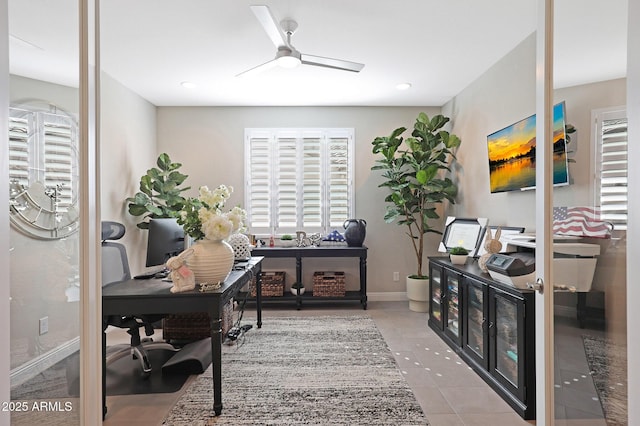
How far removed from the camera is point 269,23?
2.22m

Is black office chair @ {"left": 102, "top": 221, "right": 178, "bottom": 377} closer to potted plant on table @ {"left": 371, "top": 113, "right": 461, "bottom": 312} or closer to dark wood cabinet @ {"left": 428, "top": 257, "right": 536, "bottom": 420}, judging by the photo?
dark wood cabinet @ {"left": 428, "top": 257, "right": 536, "bottom": 420}

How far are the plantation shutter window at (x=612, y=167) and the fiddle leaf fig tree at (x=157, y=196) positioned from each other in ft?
12.2

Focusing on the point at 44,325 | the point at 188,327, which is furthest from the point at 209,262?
the point at 188,327

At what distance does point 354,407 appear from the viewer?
6.94 feet

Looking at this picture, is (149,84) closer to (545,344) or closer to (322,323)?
(322,323)

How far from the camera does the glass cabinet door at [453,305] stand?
2959 millimetres

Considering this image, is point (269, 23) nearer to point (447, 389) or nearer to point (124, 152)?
point (124, 152)

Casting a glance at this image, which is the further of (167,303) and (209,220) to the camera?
(209,220)

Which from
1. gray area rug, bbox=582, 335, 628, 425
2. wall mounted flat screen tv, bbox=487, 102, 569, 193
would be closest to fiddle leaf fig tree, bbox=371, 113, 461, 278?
wall mounted flat screen tv, bbox=487, 102, 569, 193

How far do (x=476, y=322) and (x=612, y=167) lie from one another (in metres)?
1.91

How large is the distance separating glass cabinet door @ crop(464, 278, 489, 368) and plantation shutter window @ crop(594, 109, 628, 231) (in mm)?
1515

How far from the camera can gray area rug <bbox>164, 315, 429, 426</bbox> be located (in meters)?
2.02

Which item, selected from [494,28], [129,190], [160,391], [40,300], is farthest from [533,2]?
[129,190]

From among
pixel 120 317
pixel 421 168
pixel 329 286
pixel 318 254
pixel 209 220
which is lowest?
pixel 329 286
